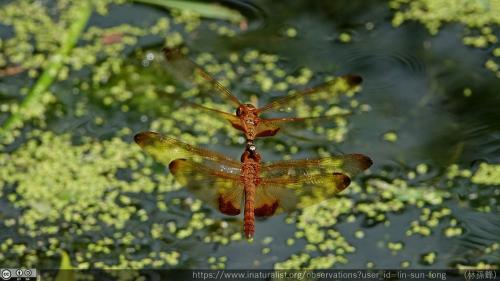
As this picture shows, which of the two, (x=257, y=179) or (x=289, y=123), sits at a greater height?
(x=289, y=123)

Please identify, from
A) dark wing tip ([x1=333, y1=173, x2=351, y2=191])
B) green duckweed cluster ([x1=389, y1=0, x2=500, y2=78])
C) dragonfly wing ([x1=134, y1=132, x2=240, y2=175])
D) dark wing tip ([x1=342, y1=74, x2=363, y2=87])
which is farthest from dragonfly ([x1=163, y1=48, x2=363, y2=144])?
green duckweed cluster ([x1=389, y1=0, x2=500, y2=78])

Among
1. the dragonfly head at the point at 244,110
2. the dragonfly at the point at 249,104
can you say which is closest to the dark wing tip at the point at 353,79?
the dragonfly at the point at 249,104

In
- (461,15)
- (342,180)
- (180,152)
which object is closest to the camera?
(342,180)

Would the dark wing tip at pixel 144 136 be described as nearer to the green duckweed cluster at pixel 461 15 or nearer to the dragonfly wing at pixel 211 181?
the dragonfly wing at pixel 211 181

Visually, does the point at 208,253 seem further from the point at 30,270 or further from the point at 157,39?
the point at 157,39

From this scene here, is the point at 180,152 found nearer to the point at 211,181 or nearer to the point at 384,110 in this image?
the point at 211,181

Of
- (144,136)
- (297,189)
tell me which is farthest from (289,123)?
(144,136)
